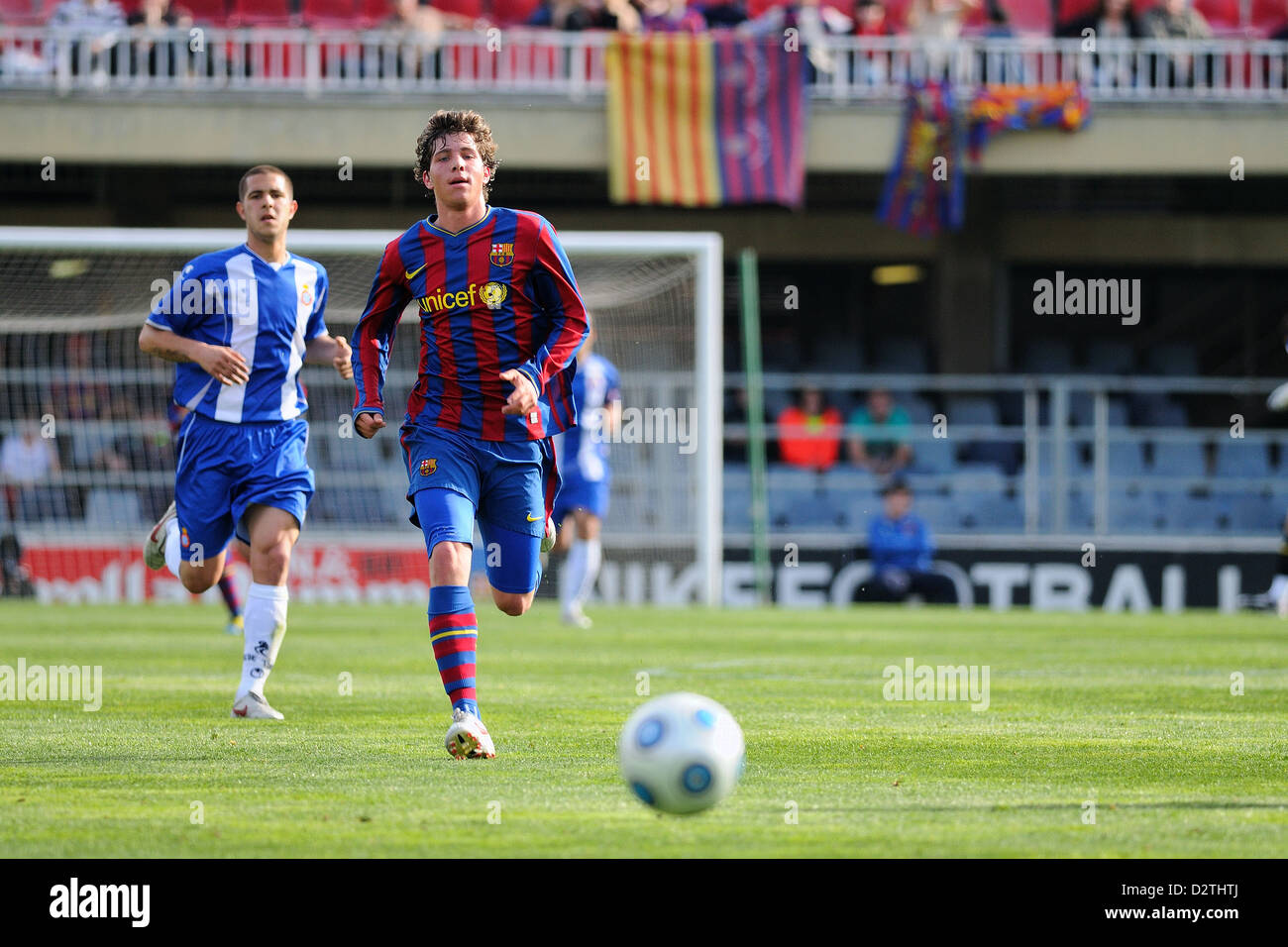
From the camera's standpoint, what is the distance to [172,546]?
8.52 metres

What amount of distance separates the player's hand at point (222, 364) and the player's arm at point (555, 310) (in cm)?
157

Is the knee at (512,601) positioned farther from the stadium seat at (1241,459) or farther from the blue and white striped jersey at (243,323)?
the stadium seat at (1241,459)

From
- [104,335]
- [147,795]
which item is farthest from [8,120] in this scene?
[147,795]

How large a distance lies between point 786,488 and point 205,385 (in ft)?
42.8

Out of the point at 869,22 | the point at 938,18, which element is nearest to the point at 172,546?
the point at 869,22

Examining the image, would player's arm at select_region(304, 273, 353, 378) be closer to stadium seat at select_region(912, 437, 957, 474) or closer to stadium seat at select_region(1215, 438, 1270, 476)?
stadium seat at select_region(912, 437, 957, 474)

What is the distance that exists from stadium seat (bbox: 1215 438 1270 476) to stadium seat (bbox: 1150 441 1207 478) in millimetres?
327

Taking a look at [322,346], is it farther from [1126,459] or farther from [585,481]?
[1126,459]

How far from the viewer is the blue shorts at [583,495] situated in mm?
15219

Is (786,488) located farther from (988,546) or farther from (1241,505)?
(1241,505)

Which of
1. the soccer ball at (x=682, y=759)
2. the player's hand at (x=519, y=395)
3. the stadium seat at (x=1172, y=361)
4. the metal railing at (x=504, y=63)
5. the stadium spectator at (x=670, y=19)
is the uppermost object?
the stadium spectator at (x=670, y=19)

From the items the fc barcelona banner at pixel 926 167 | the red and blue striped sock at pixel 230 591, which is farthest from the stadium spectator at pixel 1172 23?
the red and blue striped sock at pixel 230 591
